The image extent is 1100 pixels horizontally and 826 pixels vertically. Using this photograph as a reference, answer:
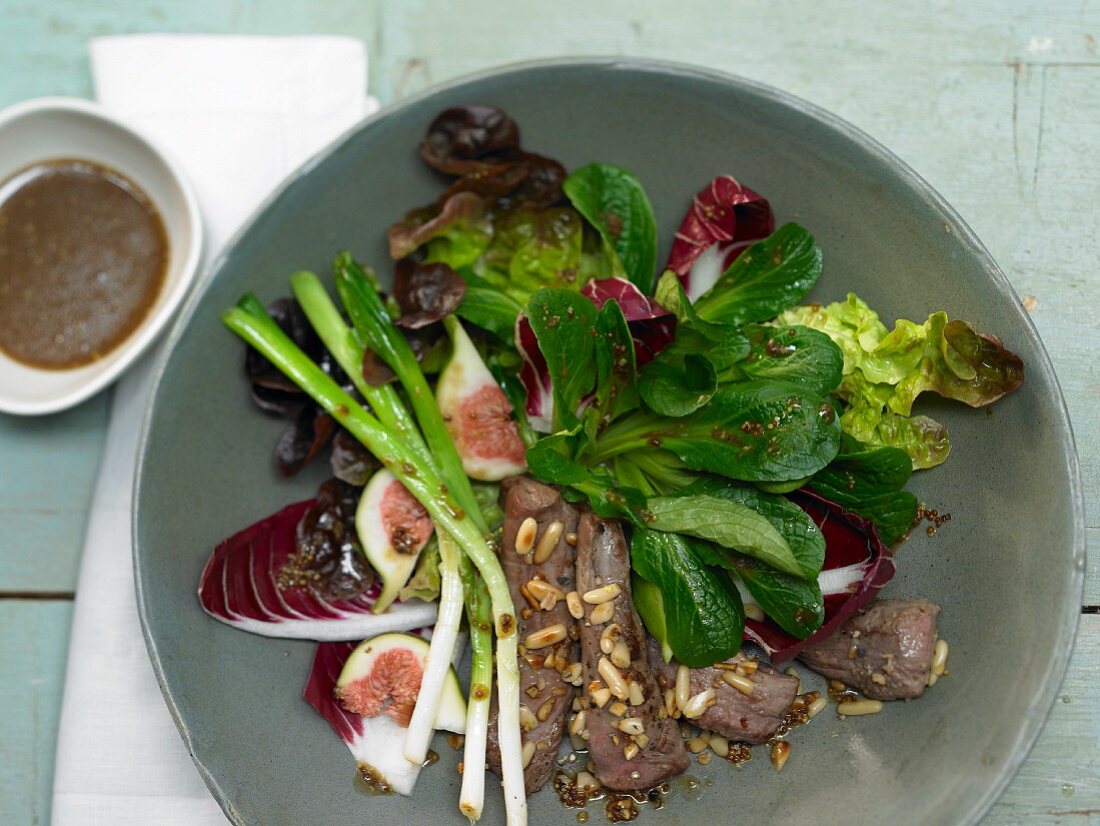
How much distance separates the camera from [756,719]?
2607 millimetres

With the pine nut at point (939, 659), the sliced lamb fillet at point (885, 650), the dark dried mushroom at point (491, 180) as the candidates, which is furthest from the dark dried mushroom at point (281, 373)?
the pine nut at point (939, 659)

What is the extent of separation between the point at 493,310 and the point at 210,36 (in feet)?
5.16

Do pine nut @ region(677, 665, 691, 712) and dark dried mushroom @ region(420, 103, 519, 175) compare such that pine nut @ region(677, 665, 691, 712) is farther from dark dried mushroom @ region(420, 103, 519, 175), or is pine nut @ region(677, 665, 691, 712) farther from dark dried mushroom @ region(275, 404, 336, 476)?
dark dried mushroom @ region(420, 103, 519, 175)

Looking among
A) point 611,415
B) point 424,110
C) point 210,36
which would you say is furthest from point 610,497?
point 210,36

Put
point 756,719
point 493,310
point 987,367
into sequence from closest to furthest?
point 987,367 < point 756,719 < point 493,310

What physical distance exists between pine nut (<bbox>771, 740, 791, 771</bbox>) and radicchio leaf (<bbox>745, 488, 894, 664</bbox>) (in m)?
0.27

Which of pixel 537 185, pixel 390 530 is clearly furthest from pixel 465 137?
pixel 390 530

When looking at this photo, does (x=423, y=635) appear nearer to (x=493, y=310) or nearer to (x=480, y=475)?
(x=480, y=475)

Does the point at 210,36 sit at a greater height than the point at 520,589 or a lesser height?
greater

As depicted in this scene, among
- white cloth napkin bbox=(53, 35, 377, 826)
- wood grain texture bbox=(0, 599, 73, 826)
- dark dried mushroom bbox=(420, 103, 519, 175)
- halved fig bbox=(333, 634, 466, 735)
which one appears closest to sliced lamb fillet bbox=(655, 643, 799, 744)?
halved fig bbox=(333, 634, 466, 735)

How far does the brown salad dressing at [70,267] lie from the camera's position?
3.09 meters

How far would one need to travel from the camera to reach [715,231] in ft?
9.11

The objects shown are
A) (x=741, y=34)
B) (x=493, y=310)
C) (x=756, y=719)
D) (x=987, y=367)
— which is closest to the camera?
(x=987, y=367)

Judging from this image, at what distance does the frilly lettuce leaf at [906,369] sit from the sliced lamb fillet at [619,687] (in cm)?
84
